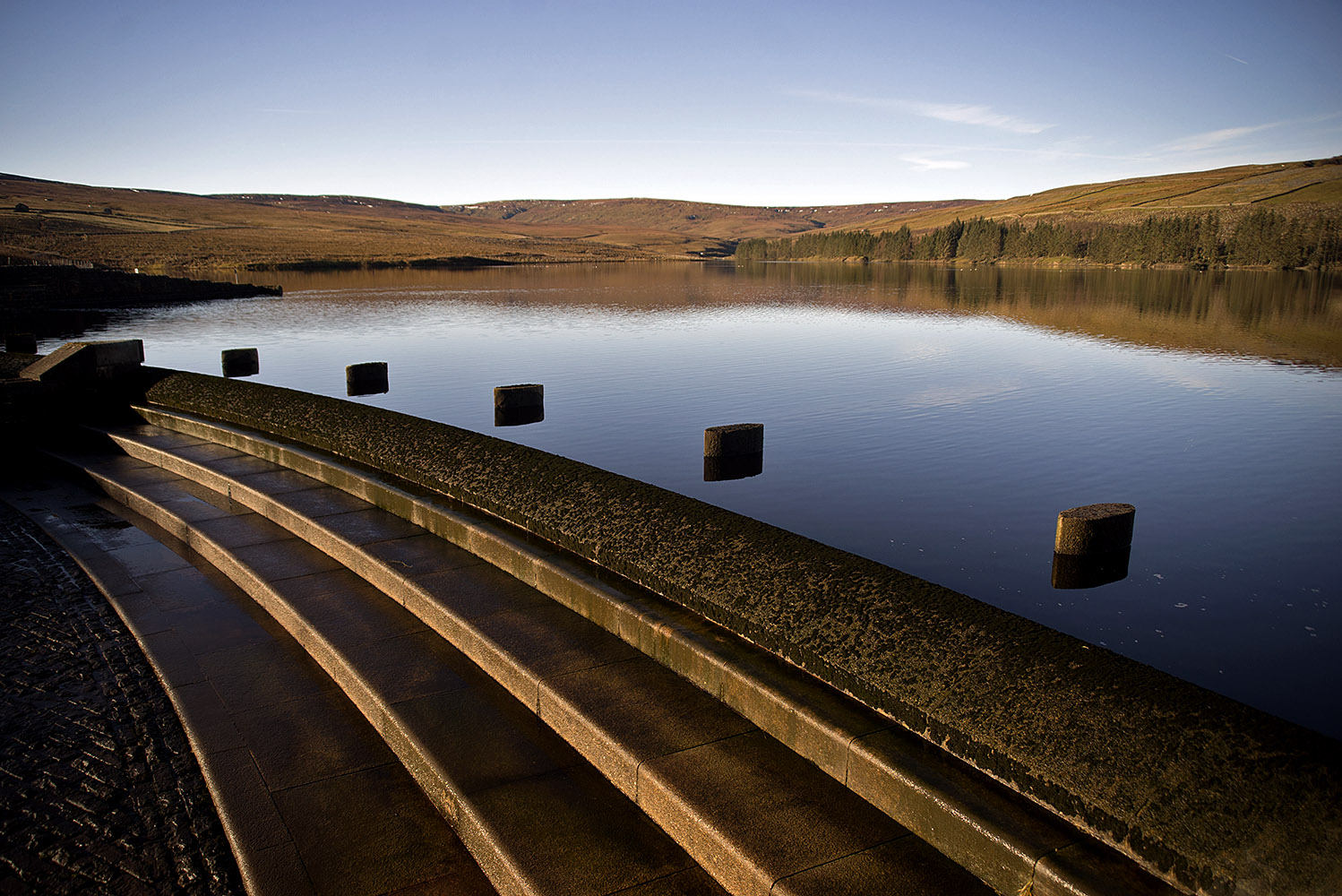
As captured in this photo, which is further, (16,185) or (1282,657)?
(16,185)

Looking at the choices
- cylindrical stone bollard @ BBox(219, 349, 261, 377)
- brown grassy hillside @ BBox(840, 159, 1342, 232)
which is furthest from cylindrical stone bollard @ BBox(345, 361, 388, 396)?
brown grassy hillside @ BBox(840, 159, 1342, 232)

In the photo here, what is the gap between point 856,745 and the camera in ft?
11.9

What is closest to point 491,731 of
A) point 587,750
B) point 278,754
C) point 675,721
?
point 587,750

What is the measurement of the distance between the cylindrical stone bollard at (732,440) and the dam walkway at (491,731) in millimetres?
5088

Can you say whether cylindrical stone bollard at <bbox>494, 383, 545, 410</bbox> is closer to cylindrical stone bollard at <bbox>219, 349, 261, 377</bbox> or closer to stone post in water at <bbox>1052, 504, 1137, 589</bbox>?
cylindrical stone bollard at <bbox>219, 349, 261, 377</bbox>

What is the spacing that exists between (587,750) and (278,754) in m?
1.78

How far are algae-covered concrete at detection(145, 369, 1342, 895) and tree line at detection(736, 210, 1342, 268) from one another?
120549 mm

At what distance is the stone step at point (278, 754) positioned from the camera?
12.4 ft

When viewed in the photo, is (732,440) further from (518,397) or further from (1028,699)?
(1028,699)

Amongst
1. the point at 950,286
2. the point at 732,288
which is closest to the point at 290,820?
the point at 732,288

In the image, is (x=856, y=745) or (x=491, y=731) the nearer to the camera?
(x=856, y=745)

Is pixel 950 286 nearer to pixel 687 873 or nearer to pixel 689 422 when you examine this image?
pixel 689 422

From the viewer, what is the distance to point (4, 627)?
6422mm

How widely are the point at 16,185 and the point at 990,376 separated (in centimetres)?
23631
